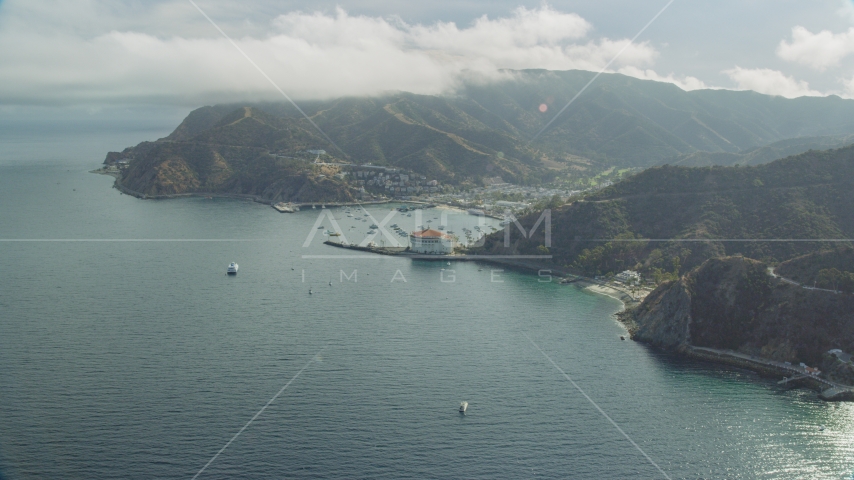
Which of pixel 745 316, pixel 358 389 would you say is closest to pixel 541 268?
pixel 745 316

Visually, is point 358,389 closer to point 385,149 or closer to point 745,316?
point 745,316

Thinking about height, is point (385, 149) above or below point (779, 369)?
above

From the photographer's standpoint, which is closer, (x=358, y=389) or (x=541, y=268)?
(x=358, y=389)

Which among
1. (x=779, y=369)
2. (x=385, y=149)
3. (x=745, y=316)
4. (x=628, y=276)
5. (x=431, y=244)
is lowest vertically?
(x=779, y=369)

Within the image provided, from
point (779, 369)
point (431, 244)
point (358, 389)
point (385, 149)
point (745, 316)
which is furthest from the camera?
point (385, 149)

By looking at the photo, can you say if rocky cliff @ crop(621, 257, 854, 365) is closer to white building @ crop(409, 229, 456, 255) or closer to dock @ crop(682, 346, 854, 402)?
dock @ crop(682, 346, 854, 402)

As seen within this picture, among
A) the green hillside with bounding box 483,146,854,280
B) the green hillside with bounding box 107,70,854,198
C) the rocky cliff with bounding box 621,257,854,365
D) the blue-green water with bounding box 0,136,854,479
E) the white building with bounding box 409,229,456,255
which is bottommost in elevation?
the blue-green water with bounding box 0,136,854,479

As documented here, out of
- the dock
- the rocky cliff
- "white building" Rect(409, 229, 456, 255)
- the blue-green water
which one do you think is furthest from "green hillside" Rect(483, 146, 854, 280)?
the dock

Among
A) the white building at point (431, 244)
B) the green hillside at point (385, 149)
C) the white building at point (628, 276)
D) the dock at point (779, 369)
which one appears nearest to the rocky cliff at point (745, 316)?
the dock at point (779, 369)
